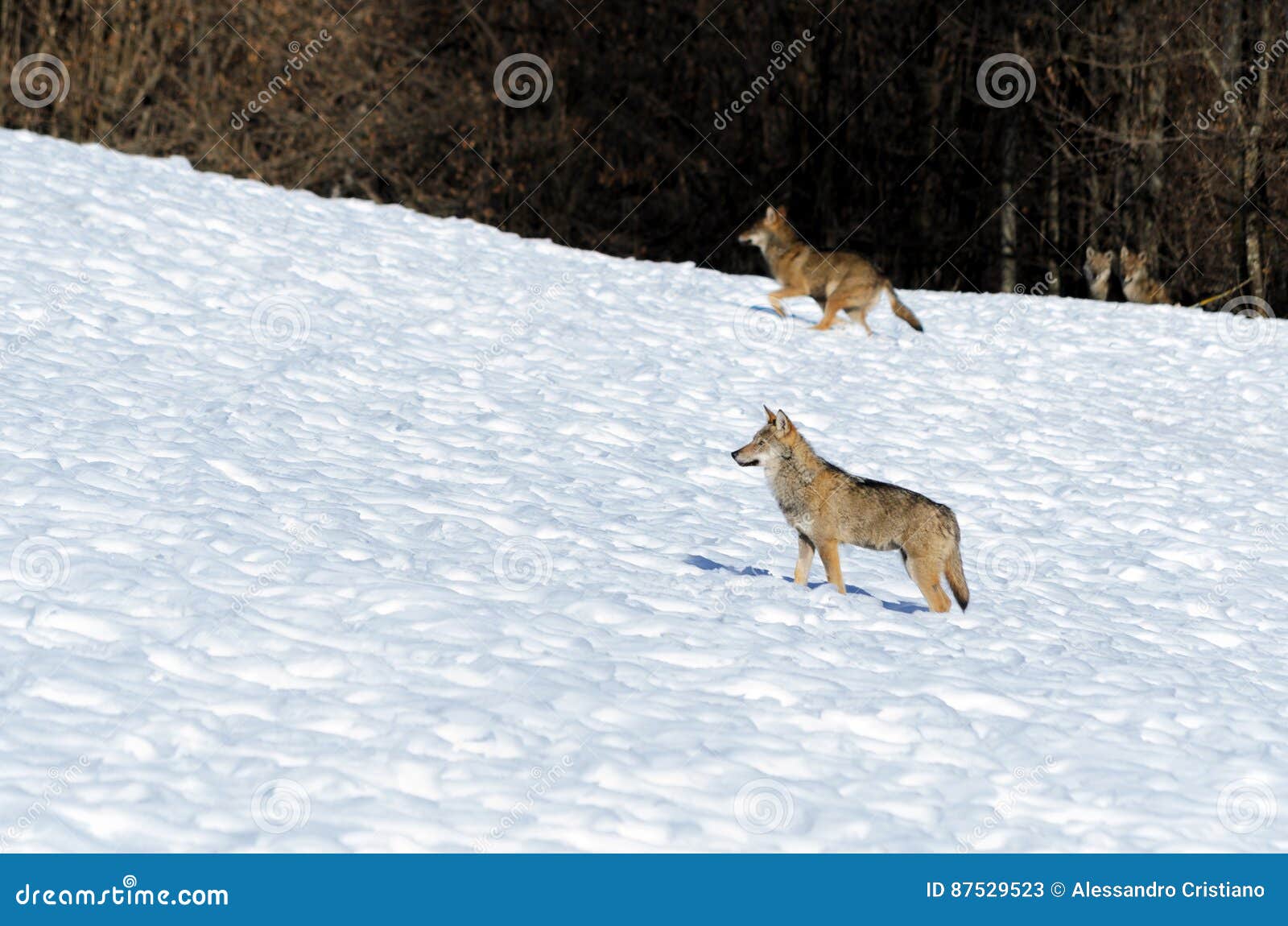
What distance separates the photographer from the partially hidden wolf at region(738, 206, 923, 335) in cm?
1595

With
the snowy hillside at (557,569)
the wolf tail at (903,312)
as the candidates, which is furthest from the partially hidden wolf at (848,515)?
the wolf tail at (903,312)

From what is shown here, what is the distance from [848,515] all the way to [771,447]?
609 millimetres

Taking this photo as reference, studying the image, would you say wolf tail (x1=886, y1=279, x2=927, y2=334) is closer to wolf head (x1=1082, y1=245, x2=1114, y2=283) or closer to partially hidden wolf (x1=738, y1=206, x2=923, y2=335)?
partially hidden wolf (x1=738, y1=206, x2=923, y2=335)

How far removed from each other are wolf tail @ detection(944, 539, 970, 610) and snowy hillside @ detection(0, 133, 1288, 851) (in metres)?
0.19

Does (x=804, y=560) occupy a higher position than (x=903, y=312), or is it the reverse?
(x=903, y=312)

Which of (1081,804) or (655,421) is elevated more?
(655,421)

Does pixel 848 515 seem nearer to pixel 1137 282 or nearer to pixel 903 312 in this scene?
pixel 903 312

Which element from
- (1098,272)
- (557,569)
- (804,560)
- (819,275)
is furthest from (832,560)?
(1098,272)

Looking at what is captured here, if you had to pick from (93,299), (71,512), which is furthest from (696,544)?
(93,299)

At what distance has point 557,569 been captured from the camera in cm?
855

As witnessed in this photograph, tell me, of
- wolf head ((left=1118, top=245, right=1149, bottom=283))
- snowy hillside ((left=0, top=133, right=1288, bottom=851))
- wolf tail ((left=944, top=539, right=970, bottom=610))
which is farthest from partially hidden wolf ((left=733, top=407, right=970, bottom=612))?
wolf head ((left=1118, top=245, right=1149, bottom=283))

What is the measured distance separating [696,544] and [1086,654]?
2.55m

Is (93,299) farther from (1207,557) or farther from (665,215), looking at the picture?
(665,215)

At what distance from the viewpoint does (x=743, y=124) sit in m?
30.1
